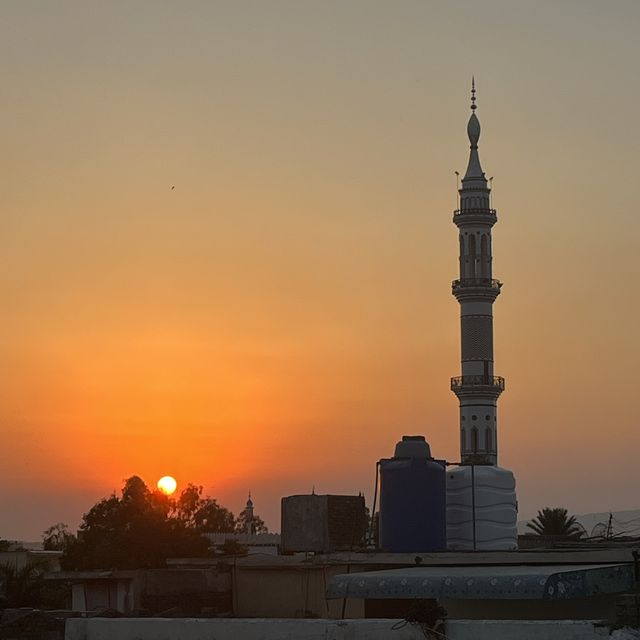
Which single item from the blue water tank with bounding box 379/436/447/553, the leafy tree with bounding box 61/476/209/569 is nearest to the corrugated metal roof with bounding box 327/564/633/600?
the blue water tank with bounding box 379/436/447/553

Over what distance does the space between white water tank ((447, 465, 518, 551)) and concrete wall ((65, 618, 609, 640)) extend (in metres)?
25.7

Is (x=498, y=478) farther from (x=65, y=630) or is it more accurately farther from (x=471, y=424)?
(x=65, y=630)

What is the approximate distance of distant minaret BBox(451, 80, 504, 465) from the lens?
7888cm

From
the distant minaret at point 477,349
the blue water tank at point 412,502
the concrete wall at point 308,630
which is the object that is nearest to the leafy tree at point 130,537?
the distant minaret at point 477,349

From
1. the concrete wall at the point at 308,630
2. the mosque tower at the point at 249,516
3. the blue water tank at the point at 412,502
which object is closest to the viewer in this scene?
the concrete wall at the point at 308,630

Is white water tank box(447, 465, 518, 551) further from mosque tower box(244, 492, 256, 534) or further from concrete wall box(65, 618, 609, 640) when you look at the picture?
mosque tower box(244, 492, 256, 534)

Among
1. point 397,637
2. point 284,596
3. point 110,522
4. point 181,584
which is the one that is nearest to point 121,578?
point 181,584

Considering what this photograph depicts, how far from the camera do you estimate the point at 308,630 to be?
18906 mm

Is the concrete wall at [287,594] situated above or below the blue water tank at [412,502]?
below

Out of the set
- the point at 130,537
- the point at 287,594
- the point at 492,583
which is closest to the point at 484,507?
the point at 130,537

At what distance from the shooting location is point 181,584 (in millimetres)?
24938

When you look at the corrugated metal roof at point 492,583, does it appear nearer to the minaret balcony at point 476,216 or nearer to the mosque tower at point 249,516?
the minaret balcony at point 476,216

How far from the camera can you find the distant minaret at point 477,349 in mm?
78875

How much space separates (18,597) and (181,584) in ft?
14.8
